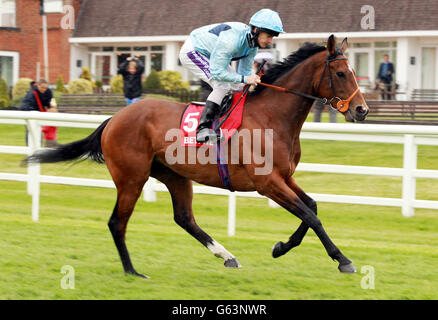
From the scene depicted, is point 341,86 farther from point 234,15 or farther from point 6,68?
point 6,68

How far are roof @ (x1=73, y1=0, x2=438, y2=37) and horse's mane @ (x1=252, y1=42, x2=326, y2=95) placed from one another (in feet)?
57.9

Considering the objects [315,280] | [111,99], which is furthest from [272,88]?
[111,99]

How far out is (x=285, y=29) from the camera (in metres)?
23.2

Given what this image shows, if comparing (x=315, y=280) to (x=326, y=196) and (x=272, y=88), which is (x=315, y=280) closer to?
(x=272, y=88)

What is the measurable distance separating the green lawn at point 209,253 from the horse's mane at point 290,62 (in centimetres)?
136

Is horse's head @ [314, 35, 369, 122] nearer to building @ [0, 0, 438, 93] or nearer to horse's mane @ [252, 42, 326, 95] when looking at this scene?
horse's mane @ [252, 42, 326, 95]

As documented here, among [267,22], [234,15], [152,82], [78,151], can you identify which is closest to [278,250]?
[267,22]

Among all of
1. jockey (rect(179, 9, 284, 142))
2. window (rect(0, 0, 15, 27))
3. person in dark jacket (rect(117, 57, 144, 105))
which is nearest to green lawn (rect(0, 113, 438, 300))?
jockey (rect(179, 9, 284, 142))

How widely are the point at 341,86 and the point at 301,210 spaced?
0.89m

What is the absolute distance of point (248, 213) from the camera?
7590 millimetres

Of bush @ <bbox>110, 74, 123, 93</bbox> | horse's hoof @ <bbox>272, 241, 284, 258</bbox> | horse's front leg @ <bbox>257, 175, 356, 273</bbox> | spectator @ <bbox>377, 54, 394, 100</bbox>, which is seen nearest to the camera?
horse's front leg @ <bbox>257, 175, 356, 273</bbox>

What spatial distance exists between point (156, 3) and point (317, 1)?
6.18 metres

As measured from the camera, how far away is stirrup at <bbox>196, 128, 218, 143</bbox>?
504 cm

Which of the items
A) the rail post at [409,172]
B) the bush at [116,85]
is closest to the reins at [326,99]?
the rail post at [409,172]
